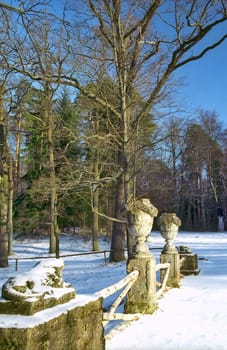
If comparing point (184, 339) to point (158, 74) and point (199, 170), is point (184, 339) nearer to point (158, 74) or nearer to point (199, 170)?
point (158, 74)

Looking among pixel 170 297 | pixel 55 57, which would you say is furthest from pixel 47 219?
pixel 170 297

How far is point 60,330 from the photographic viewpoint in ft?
7.73

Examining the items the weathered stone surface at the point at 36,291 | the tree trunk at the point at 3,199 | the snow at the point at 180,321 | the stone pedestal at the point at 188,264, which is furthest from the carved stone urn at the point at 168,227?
the tree trunk at the point at 3,199

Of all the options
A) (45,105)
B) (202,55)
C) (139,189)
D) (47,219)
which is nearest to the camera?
(202,55)

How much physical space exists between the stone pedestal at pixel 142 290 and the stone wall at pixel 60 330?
2393 millimetres

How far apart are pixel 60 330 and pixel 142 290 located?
3.12m

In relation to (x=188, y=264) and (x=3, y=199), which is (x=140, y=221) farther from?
(x=3, y=199)

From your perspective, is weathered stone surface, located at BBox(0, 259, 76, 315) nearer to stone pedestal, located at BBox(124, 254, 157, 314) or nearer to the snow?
the snow

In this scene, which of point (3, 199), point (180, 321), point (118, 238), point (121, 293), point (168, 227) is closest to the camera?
point (121, 293)

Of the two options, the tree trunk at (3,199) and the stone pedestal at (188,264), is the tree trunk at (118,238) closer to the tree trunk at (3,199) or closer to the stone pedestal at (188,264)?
the tree trunk at (3,199)

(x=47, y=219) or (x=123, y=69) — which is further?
(x=47, y=219)

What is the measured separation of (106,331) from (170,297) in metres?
2.16

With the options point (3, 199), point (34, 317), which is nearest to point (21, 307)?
point (34, 317)

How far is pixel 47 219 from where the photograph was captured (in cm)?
2372
